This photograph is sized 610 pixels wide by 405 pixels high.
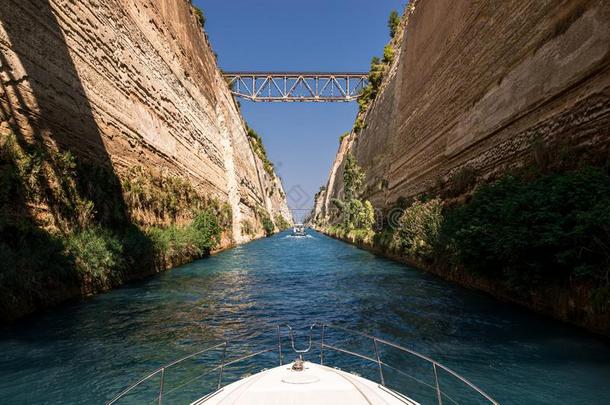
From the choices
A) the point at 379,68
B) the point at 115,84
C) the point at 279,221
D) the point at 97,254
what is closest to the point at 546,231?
the point at 97,254

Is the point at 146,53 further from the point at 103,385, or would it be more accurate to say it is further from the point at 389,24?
the point at 389,24

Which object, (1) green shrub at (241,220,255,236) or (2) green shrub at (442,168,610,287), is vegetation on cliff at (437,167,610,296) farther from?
(1) green shrub at (241,220,255,236)

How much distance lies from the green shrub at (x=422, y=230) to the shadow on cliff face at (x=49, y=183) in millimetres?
9901

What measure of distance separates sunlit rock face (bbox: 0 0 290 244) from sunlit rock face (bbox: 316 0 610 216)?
41.4 feet

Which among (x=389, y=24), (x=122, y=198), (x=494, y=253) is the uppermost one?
(x=389, y=24)

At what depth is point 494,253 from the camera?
7926 mm

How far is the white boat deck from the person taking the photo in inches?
111

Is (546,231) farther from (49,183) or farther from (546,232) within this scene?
(49,183)

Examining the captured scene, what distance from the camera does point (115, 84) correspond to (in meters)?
16.1

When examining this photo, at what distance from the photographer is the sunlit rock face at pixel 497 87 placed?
853 centimetres

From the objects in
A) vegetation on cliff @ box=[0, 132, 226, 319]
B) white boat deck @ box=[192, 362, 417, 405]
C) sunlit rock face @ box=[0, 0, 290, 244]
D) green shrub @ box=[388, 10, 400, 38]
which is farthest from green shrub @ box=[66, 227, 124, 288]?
green shrub @ box=[388, 10, 400, 38]

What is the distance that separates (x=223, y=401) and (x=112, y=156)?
13855mm

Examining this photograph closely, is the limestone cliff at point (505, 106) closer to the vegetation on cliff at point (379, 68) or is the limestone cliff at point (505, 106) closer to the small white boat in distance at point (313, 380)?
the small white boat in distance at point (313, 380)

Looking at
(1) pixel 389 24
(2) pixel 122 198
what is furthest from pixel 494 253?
(1) pixel 389 24
